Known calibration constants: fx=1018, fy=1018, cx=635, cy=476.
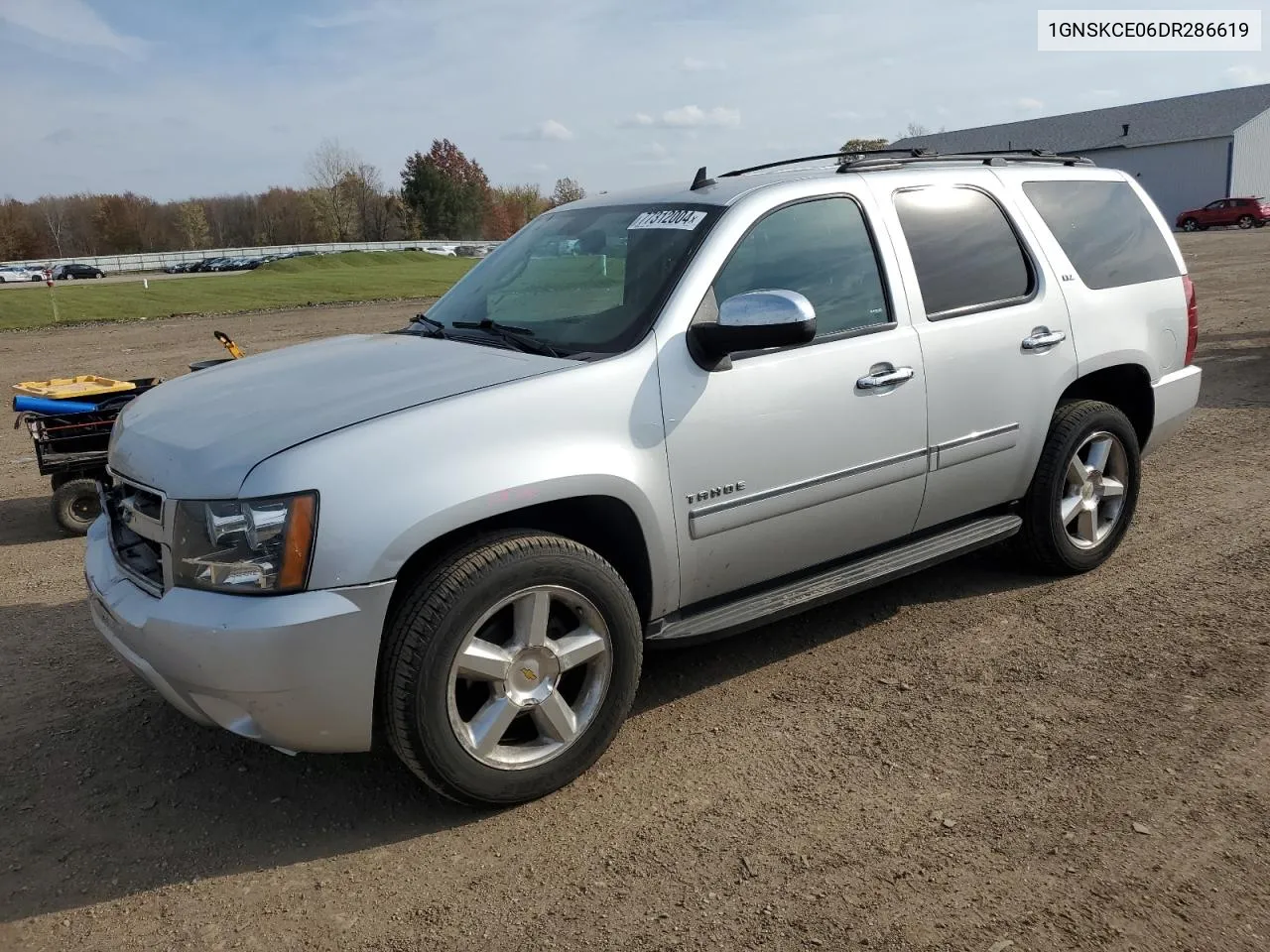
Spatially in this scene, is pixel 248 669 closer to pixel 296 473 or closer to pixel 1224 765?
pixel 296 473

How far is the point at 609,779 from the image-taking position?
341 centimetres

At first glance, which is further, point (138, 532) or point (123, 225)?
point (123, 225)

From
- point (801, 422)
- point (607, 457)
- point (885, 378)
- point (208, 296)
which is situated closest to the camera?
point (607, 457)

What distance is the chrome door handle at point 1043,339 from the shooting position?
4.46 meters

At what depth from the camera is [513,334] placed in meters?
3.81

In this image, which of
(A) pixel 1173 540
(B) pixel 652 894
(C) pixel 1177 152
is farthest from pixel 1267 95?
(B) pixel 652 894

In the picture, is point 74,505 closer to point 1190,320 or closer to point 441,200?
point 1190,320

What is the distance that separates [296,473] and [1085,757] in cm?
268

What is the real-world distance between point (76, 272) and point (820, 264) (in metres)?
66.2

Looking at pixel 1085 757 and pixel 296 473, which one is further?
pixel 1085 757

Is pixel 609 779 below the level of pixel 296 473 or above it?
below

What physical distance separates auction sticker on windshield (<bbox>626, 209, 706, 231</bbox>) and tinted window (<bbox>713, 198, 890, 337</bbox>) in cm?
21

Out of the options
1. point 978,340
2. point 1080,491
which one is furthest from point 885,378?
point 1080,491

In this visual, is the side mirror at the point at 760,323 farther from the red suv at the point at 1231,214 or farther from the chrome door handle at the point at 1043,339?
the red suv at the point at 1231,214
